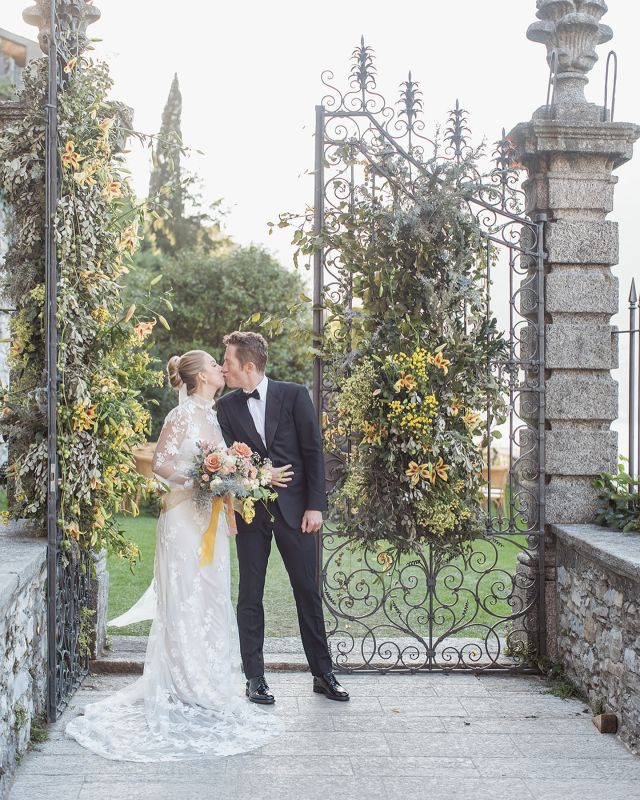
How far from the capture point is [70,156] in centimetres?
488

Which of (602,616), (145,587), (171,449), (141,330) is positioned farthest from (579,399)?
(145,587)

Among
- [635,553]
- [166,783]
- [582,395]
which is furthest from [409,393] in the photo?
[166,783]

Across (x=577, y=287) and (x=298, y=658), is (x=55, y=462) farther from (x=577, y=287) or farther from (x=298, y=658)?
(x=577, y=287)

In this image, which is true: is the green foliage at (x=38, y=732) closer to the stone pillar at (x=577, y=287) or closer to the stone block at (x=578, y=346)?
the stone pillar at (x=577, y=287)

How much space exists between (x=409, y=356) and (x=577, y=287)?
120cm

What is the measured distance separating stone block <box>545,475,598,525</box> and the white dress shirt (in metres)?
1.93

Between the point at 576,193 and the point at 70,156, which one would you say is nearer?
the point at 70,156

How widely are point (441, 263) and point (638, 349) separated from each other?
1.28m

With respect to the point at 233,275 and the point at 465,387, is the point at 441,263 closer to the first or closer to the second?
the point at 465,387

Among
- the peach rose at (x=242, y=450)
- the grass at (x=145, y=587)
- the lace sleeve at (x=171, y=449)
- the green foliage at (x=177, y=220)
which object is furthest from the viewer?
the green foliage at (x=177, y=220)

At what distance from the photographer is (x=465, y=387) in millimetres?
5773

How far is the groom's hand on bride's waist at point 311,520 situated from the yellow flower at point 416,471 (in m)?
0.65

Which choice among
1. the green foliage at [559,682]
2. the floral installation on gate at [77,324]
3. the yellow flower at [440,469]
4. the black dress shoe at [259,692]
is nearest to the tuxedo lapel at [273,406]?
the floral installation on gate at [77,324]

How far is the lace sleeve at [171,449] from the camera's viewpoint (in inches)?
203
